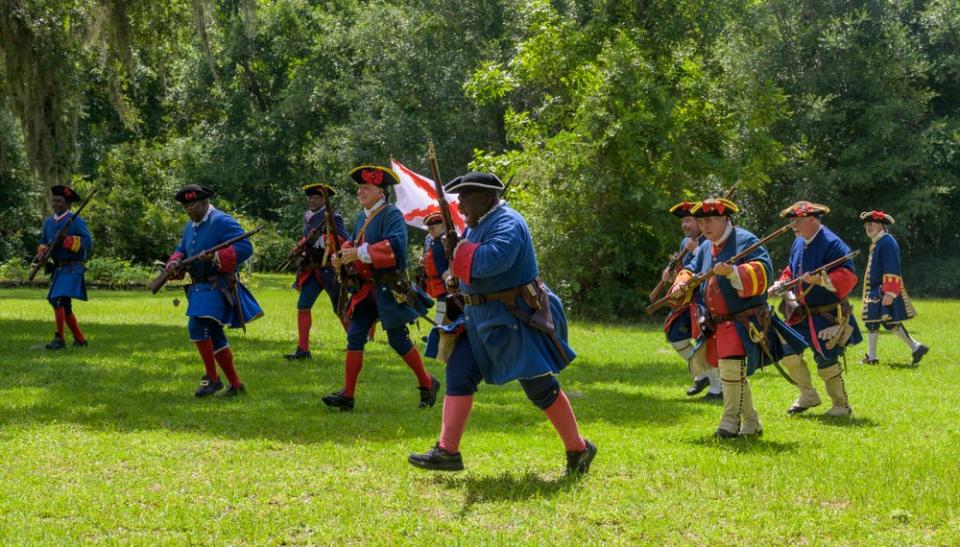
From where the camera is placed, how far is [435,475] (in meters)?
7.03

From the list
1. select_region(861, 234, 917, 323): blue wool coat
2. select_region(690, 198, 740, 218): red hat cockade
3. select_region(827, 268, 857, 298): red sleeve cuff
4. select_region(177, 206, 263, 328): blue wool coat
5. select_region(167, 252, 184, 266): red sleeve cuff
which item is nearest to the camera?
select_region(690, 198, 740, 218): red hat cockade

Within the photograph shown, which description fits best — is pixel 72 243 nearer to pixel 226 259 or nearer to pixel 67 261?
pixel 67 261

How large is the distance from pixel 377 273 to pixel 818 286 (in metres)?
3.99

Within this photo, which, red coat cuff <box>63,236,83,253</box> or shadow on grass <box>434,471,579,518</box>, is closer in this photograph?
shadow on grass <box>434,471,579,518</box>

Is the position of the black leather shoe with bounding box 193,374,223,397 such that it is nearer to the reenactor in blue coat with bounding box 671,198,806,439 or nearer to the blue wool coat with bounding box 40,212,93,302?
the blue wool coat with bounding box 40,212,93,302

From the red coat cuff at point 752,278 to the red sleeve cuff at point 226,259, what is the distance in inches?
180

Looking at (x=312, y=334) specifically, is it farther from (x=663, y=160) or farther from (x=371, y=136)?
(x=371, y=136)

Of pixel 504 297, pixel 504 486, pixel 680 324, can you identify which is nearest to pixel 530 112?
pixel 680 324

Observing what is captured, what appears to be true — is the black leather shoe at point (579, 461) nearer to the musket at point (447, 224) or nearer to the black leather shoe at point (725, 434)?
the musket at point (447, 224)

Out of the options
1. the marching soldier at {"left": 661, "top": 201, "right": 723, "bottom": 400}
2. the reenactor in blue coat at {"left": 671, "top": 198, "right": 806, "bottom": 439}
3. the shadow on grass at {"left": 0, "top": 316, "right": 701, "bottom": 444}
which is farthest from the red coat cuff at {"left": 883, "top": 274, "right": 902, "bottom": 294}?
the reenactor in blue coat at {"left": 671, "top": 198, "right": 806, "bottom": 439}

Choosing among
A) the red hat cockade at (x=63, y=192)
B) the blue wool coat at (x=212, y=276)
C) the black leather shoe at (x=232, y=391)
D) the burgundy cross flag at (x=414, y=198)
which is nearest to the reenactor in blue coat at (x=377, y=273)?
the blue wool coat at (x=212, y=276)

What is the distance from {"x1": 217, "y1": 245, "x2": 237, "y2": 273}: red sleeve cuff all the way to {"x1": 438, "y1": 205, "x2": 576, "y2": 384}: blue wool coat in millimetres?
3743

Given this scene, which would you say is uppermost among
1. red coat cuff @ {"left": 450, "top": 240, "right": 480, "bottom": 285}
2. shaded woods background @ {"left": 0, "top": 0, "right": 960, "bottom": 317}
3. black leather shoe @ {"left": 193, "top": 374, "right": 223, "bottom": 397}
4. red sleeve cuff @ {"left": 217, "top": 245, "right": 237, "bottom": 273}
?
shaded woods background @ {"left": 0, "top": 0, "right": 960, "bottom": 317}

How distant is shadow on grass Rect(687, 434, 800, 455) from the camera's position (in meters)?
7.73
